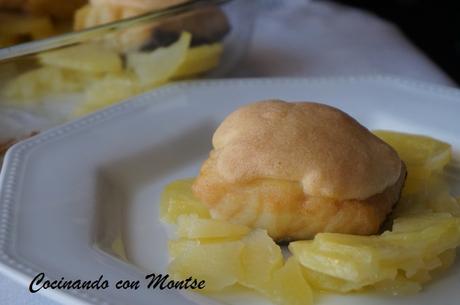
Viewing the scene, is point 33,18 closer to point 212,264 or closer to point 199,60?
point 199,60

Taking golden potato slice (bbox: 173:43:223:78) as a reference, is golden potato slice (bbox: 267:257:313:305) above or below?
above

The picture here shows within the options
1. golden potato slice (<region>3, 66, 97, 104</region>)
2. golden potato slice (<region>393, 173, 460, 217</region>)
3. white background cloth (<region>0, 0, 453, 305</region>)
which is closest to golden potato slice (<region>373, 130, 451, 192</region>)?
golden potato slice (<region>393, 173, 460, 217</region>)

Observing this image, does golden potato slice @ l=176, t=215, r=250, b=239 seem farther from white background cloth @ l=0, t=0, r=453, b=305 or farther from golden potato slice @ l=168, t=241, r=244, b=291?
white background cloth @ l=0, t=0, r=453, b=305

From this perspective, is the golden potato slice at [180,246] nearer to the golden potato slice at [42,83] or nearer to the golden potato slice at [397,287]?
the golden potato slice at [397,287]

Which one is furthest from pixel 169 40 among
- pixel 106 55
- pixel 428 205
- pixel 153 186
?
pixel 428 205

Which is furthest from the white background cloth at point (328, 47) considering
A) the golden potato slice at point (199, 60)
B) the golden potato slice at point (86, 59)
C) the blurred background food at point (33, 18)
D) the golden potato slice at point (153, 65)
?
the blurred background food at point (33, 18)

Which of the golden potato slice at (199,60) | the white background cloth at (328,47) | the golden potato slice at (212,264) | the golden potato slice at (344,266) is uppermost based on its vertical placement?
the golden potato slice at (344,266)
